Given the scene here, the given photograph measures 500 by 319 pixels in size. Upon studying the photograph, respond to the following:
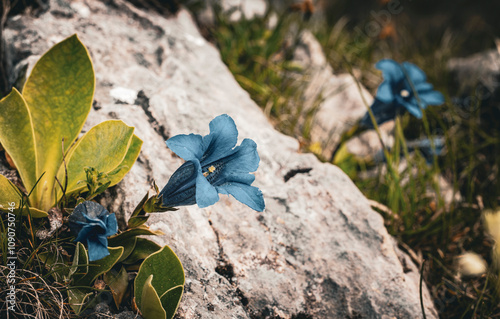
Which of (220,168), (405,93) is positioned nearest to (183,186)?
(220,168)

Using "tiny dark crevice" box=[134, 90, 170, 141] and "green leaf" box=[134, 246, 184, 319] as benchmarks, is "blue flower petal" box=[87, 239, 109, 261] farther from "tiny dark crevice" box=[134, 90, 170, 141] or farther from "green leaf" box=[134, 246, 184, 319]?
"tiny dark crevice" box=[134, 90, 170, 141]

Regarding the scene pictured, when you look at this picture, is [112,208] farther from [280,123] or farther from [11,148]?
[280,123]

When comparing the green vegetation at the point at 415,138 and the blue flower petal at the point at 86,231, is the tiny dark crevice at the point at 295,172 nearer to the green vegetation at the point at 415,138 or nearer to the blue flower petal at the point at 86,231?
the green vegetation at the point at 415,138

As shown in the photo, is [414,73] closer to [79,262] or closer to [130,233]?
[130,233]

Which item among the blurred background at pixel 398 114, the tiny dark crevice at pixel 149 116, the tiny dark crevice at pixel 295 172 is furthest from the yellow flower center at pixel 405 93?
the tiny dark crevice at pixel 149 116

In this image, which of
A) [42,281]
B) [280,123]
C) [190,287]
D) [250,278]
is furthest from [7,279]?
[280,123]

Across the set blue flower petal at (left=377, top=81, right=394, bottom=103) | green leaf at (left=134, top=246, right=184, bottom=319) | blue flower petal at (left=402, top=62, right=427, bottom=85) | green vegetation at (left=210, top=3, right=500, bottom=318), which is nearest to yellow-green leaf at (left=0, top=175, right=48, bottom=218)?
green leaf at (left=134, top=246, right=184, bottom=319)

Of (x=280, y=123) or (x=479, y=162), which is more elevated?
(x=479, y=162)
